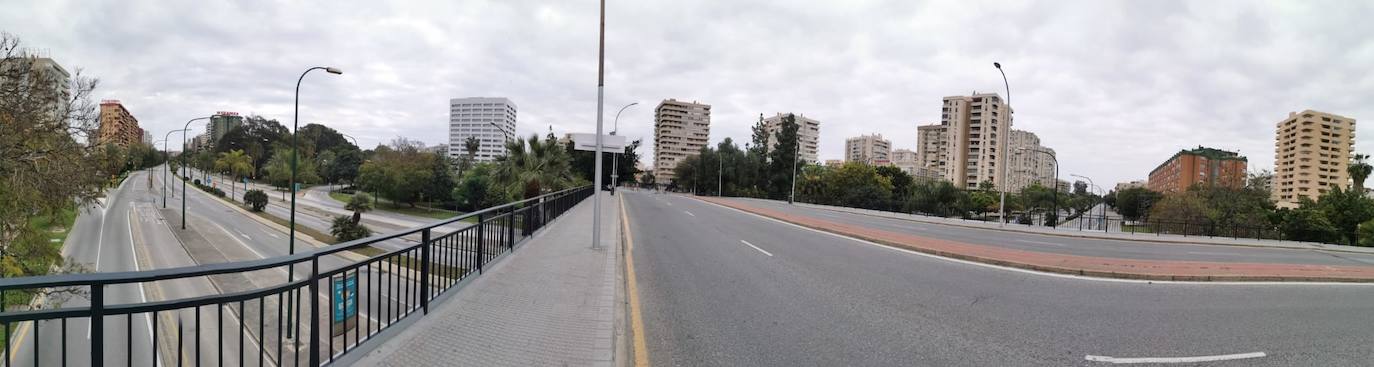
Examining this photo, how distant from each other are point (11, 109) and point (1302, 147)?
154545 millimetres

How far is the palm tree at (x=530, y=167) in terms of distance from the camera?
25203mm

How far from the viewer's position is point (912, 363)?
4383mm

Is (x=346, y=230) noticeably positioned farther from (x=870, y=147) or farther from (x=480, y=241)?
(x=870, y=147)

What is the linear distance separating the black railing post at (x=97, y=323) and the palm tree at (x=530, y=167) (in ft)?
73.0

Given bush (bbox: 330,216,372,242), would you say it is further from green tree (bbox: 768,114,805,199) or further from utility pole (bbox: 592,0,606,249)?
green tree (bbox: 768,114,805,199)

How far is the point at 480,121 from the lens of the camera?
17788 centimetres

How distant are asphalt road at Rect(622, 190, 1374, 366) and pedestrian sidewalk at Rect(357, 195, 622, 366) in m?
0.58

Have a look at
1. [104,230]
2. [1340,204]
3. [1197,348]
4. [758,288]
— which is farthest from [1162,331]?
[104,230]

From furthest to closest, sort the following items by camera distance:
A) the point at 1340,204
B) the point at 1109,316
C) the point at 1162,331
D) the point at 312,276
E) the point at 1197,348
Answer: the point at 1340,204 < the point at 1109,316 < the point at 1162,331 < the point at 1197,348 < the point at 312,276

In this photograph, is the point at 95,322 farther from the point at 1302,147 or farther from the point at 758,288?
the point at 1302,147

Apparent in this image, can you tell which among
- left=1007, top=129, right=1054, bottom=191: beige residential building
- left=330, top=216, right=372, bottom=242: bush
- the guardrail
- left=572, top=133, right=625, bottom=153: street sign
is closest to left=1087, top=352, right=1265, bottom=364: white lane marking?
the guardrail

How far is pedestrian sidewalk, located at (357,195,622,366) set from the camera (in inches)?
159

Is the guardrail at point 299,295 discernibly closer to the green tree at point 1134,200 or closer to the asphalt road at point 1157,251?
the asphalt road at point 1157,251

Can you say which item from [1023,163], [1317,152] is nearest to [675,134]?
[1023,163]
